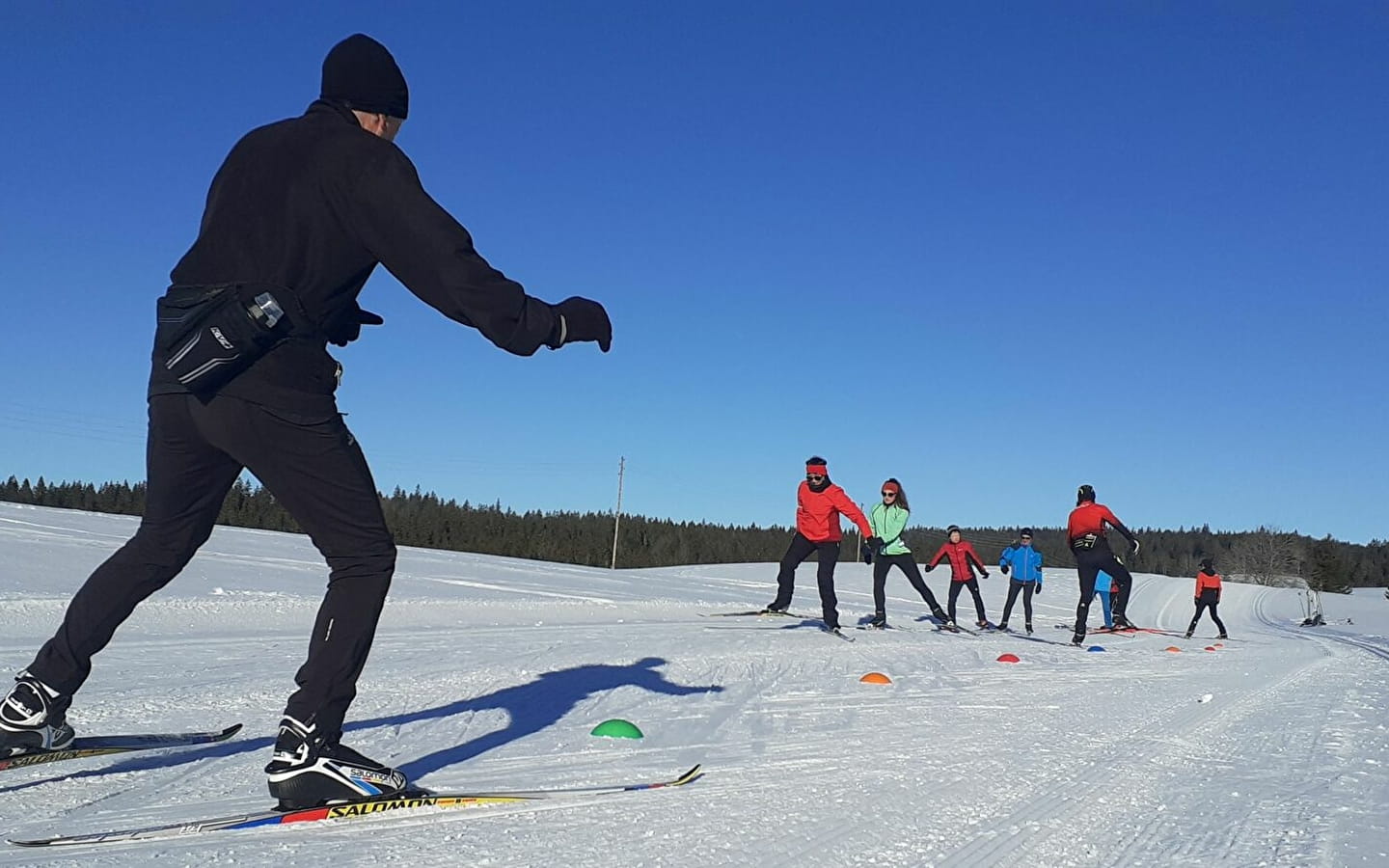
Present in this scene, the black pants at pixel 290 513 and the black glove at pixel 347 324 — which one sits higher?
the black glove at pixel 347 324

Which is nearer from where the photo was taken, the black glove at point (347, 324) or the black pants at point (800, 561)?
the black glove at point (347, 324)

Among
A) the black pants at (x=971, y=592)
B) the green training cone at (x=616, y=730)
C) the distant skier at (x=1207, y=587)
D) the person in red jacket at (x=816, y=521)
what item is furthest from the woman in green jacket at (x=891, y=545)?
the green training cone at (x=616, y=730)

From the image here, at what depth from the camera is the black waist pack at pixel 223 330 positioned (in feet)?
9.01

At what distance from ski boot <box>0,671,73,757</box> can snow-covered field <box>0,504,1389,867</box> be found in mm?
129

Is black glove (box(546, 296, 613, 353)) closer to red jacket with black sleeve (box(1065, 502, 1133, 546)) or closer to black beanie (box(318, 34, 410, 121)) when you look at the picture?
black beanie (box(318, 34, 410, 121))

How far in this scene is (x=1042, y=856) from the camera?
9.00 feet

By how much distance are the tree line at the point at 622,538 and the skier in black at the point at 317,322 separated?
60.8 metres

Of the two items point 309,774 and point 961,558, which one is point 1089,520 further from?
point 309,774

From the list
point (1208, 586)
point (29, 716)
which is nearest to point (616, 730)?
point (29, 716)

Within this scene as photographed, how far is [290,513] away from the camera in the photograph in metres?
2.86

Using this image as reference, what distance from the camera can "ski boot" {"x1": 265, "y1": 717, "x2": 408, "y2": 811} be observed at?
9.22 ft

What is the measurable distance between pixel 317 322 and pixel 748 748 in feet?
7.76

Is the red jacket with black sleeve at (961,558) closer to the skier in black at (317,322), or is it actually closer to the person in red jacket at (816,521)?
the person in red jacket at (816,521)

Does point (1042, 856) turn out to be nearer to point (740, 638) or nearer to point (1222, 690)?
point (1222, 690)
